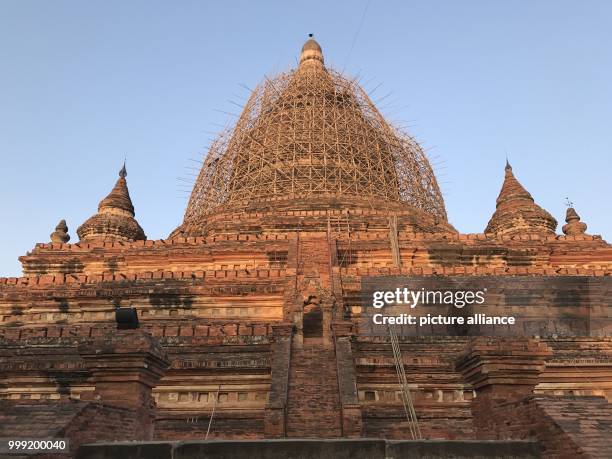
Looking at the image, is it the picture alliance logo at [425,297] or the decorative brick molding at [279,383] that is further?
the picture alliance logo at [425,297]

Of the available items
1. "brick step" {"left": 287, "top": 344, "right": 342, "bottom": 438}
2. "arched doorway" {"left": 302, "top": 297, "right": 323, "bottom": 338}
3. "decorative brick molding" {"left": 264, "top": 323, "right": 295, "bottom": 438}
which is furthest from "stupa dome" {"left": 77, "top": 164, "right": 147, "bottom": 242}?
"brick step" {"left": 287, "top": 344, "right": 342, "bottom": 438}

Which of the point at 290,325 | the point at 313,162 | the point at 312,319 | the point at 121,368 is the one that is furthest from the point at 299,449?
the point at 313,162

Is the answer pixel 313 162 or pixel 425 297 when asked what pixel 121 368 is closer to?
pixel 425 297

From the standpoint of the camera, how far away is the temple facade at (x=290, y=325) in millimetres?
8500

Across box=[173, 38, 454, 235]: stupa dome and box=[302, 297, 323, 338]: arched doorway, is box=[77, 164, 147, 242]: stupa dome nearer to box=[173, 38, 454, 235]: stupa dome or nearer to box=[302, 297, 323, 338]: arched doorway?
box=[173, 38, 454, 235]: stupa dome

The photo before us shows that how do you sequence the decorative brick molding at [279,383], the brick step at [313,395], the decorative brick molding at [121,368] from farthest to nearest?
the brick step at [313,395], the decorative brick molding at [279,383], the decorative brick molding at [121,368]

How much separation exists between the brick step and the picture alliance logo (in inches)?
142

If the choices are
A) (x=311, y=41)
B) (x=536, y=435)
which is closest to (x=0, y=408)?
(x=536, y=435)

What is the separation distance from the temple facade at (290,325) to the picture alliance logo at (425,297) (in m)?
0.75

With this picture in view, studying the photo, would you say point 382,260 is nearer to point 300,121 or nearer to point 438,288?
point 438,288

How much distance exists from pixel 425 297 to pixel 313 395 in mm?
6182

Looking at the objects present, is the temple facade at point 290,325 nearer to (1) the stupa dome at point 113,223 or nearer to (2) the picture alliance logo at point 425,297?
(1) the stupa dome at point 113,223

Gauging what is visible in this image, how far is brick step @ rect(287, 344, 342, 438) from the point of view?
9.74 meters

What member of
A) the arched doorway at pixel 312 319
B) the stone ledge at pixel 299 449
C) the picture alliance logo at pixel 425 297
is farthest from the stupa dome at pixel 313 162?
the stone ledge at pixel 299 449
